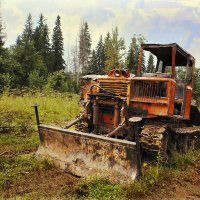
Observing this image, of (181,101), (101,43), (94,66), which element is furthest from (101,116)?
(101,43)

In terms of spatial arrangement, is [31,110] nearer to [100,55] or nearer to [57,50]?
[57,50]

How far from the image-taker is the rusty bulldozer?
6.93m

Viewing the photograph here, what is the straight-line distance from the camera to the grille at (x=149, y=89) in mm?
8133

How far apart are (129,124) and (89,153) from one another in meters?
1.58

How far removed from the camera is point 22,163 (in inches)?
296

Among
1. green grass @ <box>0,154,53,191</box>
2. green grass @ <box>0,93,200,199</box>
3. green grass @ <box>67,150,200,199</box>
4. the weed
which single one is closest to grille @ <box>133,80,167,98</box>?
green grass @ <box>0,93,200,199</box>

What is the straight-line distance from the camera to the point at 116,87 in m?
8.71

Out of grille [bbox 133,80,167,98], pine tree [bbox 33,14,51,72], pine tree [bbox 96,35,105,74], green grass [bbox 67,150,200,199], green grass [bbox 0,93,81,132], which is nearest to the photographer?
green grass [bbox 67,150,200,199]

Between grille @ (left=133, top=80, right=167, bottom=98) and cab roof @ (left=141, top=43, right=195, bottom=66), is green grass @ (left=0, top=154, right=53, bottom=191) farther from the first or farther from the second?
cab roof @ (left=141, top=43, right=195, bottom=66)

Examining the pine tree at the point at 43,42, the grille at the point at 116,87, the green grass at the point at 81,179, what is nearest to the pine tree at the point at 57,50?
the pine tree at the point at 43,42

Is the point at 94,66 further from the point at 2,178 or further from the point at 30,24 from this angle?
the point at 2,178

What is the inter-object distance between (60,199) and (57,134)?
2.69 metres

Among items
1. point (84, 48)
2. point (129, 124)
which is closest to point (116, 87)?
point (129, 124)

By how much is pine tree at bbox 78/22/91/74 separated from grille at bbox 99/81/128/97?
183 feet
